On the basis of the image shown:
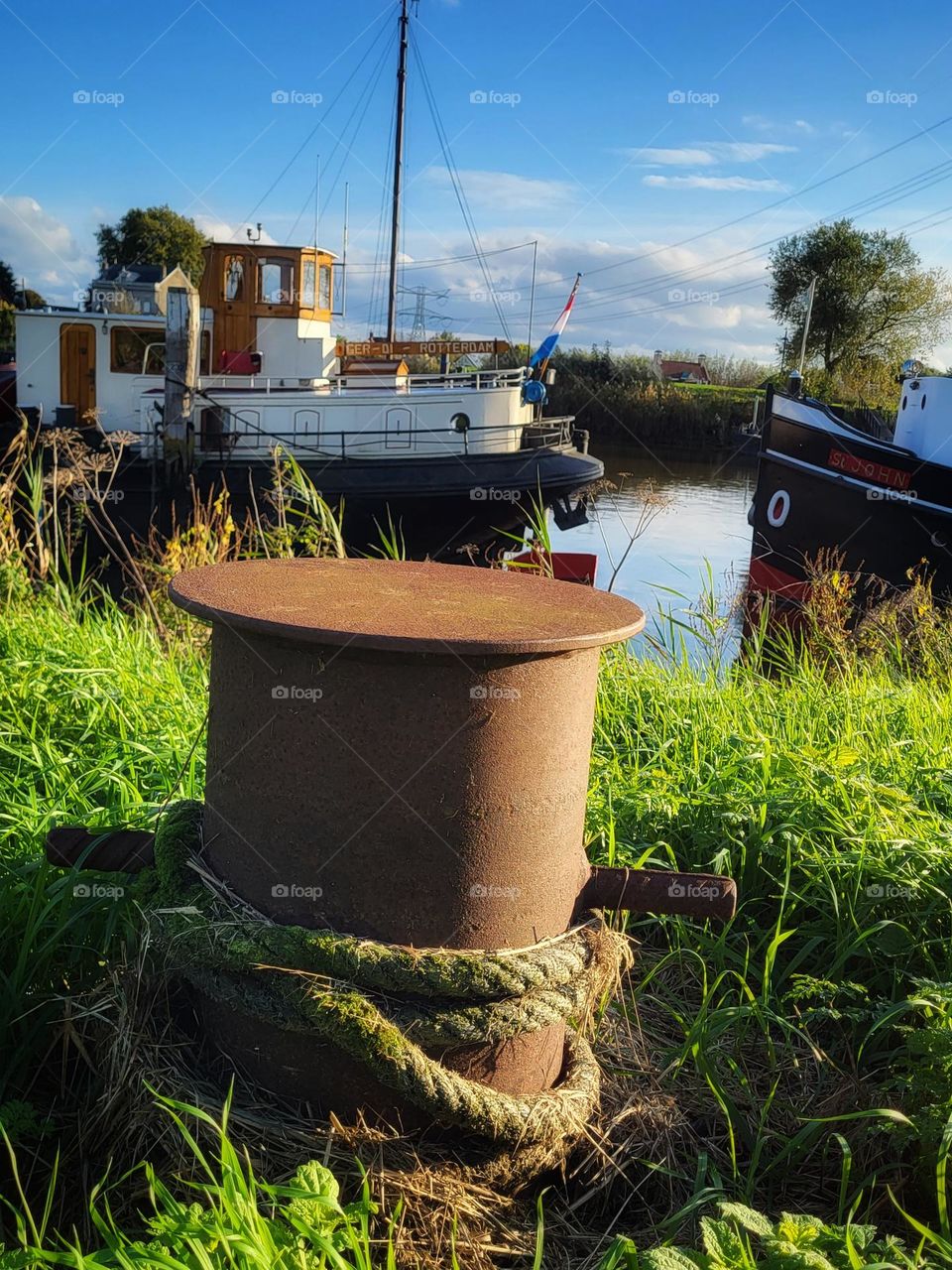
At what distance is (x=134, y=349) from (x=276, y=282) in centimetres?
250

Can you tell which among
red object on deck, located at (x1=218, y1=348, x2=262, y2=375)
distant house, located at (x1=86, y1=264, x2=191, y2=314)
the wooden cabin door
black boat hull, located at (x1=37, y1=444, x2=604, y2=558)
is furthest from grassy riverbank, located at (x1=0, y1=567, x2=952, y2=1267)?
distant house, located at (x1=86, y1=264, x2=191, y2=314)

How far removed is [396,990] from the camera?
1.72 metres

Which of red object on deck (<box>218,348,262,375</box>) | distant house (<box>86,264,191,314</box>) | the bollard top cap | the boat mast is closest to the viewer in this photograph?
the bollard top cap

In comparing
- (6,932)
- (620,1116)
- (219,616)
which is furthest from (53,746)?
(620,1116)

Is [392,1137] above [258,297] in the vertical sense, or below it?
below

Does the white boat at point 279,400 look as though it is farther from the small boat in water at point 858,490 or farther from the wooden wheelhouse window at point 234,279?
the small boat in water at point 858,490

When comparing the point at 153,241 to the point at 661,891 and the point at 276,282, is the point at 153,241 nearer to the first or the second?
the point at 276,282

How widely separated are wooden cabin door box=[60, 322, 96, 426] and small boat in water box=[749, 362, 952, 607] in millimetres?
8378

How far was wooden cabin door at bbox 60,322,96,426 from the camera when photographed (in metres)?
13.6

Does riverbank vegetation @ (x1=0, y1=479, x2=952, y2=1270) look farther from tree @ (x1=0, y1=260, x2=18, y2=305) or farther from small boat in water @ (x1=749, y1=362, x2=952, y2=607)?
tree @ (x1=0, y1=260, x2=18, y2=305)

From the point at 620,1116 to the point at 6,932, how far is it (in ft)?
4.38

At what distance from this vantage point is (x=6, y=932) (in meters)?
2.31

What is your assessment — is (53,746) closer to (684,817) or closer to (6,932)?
(6,932)

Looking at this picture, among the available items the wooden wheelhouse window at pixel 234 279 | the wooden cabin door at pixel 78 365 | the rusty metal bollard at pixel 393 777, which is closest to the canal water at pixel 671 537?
the rusty metal bollard at pixel 393 777
